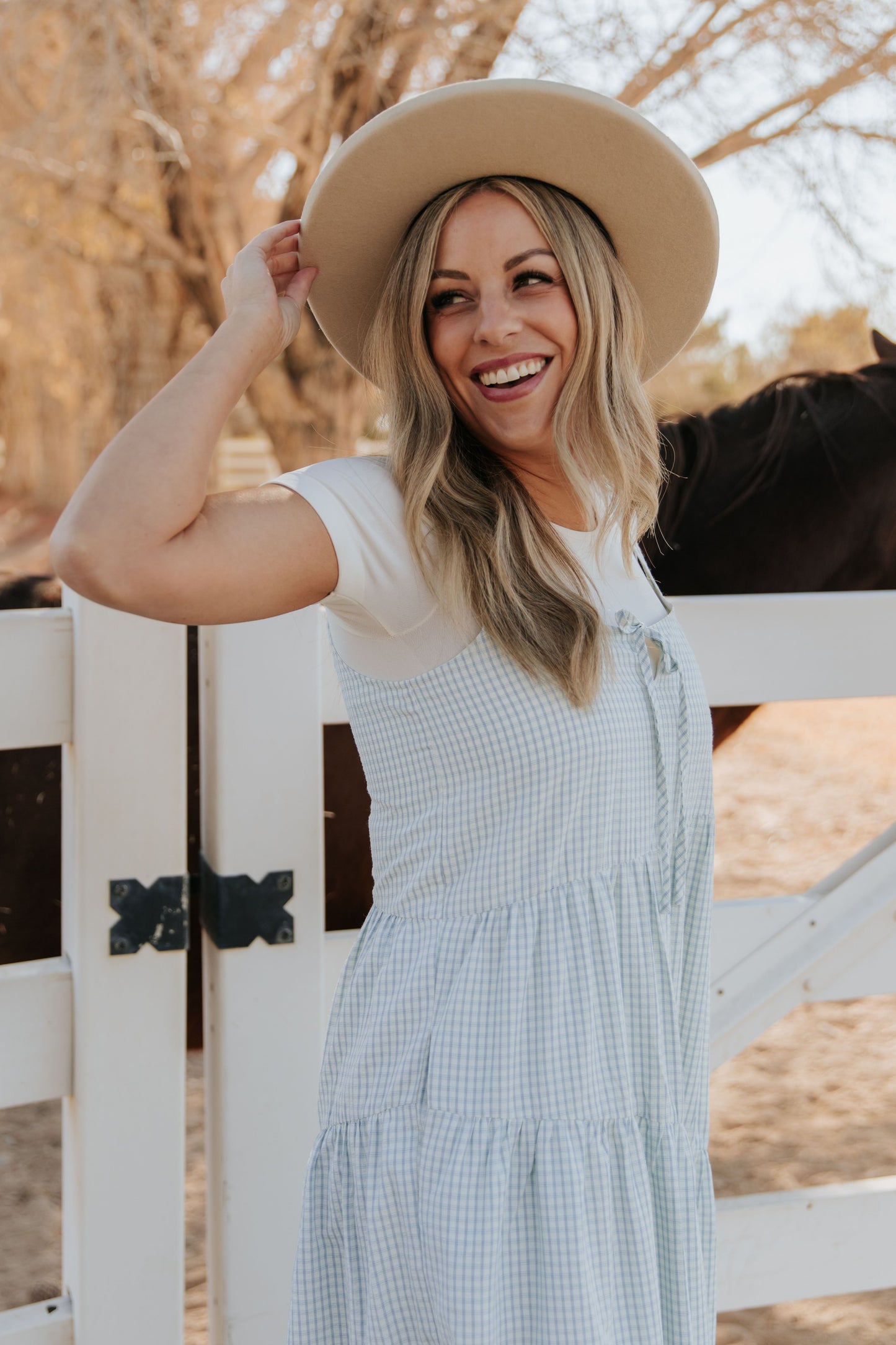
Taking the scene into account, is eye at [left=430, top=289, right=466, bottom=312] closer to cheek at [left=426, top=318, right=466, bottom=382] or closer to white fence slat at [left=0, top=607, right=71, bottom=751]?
cheek at [left=426, top=318, right=466, bottom=382]

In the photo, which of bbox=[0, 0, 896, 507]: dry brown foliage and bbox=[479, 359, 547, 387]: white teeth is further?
bbox=[0, 0, 896, 507]: dry brown foliage

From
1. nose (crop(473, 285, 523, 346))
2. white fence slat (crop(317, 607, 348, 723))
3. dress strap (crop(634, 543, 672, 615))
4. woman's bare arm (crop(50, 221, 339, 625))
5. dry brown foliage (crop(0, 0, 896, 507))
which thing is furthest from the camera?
dry brown foliage (crop(0, 0, 896, 507))

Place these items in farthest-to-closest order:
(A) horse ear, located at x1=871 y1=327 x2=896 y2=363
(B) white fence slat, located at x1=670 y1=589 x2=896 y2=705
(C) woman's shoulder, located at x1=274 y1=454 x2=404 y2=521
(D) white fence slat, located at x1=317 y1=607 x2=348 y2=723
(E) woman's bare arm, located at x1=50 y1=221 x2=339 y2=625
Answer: (A) horse ear, located at x1=871 y1=327 x2=896 y2=363, (B) white fence slat, located at x1=670 y1=589 x2=896 y2=705, (D) white fence slat, located at x1=317 y1=607 x2=348 y2=723, (C) woman's shoulder, located at x1=274 y1=454 x2=404 y2=521, (E) woman's bare arm, located at x1=50 y1=221 x2=339 y2=625

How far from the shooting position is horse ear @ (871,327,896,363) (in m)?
2.66

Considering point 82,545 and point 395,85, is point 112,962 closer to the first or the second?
point 82,545

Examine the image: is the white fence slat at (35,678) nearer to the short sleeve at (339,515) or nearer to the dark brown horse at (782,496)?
the short sleeve at (339,515)

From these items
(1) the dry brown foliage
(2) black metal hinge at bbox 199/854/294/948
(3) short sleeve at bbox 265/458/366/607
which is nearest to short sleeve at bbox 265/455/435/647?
(3) short sleeve at bbox 265/458/366/607

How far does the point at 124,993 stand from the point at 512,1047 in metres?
0.58

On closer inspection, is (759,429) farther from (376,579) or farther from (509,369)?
(376,579)

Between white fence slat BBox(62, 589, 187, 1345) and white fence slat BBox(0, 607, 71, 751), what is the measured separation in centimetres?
2

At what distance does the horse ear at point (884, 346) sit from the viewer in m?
2.66

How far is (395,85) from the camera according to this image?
6.21m

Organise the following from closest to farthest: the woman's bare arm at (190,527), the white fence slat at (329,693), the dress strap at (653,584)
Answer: the woman's bare arm at (190,527)
the dress strap at (653,584)
the white fence slat at (329,693)

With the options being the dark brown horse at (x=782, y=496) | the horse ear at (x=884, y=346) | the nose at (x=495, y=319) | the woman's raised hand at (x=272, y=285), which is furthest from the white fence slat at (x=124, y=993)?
the horse ear at (x=884, y=346)
